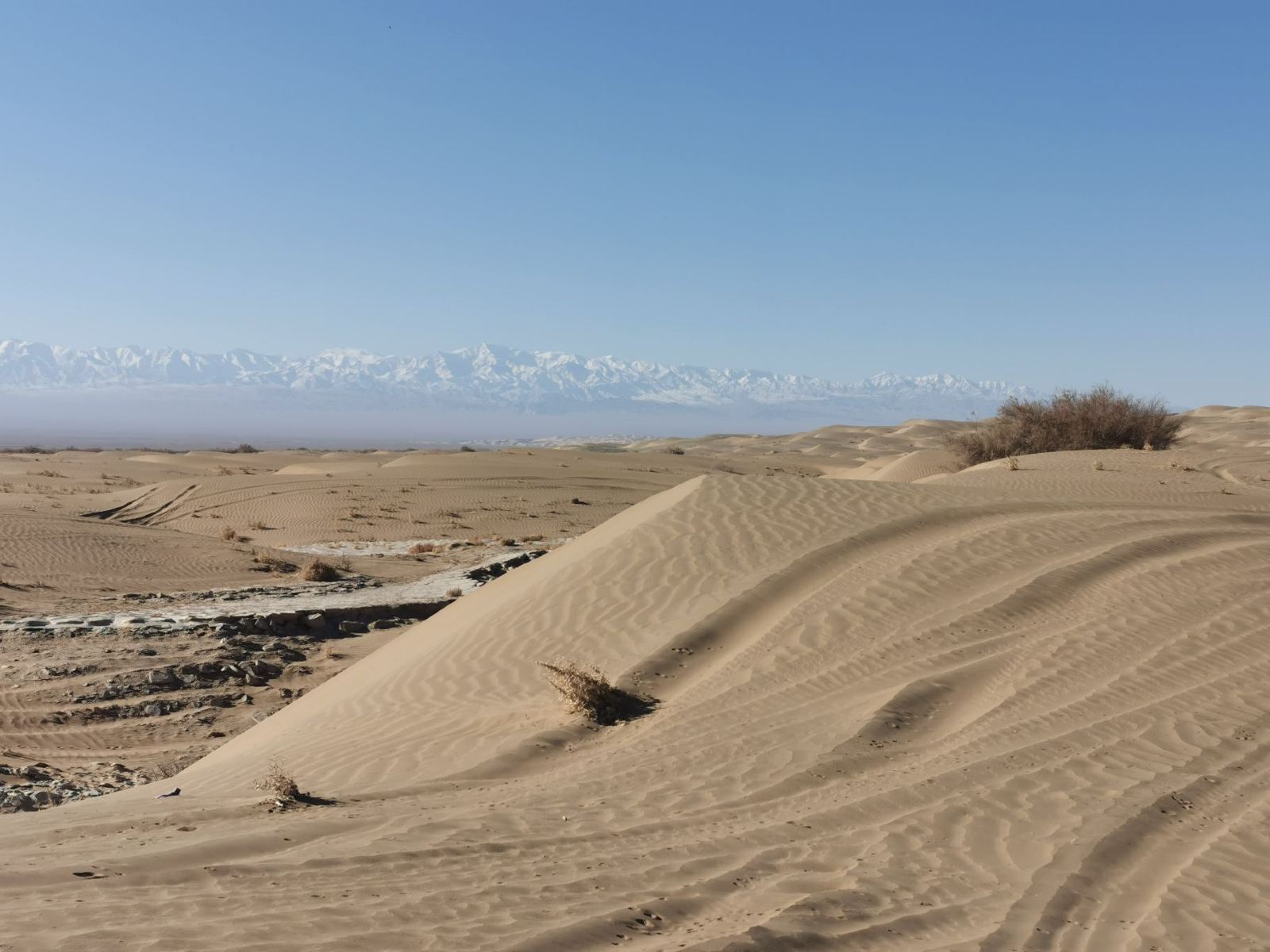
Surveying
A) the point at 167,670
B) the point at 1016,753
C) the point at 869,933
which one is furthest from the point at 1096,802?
the point at 167,670

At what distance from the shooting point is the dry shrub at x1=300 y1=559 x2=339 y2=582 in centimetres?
1709

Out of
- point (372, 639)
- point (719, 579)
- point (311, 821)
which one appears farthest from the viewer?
point (372, 639)

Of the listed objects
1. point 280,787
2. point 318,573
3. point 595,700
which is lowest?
point 318,573

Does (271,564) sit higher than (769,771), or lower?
lower

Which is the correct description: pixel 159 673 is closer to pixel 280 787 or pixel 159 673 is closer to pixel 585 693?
pixel 585 693

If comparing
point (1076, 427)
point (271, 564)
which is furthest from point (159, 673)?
point (1076, 427)

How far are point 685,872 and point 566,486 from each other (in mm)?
27310

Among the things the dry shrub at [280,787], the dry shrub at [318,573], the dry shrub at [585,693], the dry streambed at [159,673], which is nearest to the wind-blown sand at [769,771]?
the dry shrub at [280,787]

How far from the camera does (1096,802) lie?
5.20m

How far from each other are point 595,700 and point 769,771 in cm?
157

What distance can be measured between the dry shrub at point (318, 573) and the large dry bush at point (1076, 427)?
15.7 meters

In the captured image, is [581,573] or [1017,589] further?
[581,573]

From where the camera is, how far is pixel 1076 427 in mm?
24281

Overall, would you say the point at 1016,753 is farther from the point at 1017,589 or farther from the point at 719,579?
the point at 719,579
